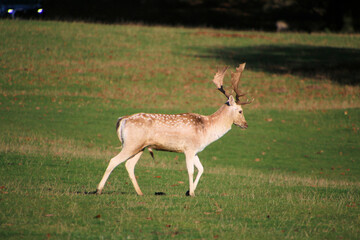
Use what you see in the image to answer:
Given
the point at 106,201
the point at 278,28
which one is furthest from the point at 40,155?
the point at 278,28

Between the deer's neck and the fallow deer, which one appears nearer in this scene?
the fallow deer

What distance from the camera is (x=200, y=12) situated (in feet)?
219

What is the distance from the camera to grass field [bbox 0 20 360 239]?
931cm

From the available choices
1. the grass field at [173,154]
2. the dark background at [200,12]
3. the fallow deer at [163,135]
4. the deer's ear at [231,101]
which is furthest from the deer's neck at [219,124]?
the dark background at [200,12]

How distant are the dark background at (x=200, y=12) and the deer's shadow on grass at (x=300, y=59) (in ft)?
46.8

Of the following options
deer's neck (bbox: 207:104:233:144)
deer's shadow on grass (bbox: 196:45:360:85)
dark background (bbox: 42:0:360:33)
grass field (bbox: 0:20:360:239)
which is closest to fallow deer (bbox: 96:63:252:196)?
deer's neck (bbox: 207:104:233:144)

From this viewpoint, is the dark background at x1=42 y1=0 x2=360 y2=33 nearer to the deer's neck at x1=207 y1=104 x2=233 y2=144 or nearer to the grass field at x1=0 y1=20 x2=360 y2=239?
the grass field at x1=0 y1=20 x2=360 y2=239

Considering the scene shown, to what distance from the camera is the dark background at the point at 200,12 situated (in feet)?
200

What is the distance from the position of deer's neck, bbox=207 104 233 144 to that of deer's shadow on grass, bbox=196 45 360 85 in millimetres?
23976

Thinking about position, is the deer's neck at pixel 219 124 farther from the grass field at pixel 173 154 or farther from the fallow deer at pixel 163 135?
the grass field at pixel 173 154

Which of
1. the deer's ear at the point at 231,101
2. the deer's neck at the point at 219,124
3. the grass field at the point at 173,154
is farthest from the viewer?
the deer's ear at the point at 231,101

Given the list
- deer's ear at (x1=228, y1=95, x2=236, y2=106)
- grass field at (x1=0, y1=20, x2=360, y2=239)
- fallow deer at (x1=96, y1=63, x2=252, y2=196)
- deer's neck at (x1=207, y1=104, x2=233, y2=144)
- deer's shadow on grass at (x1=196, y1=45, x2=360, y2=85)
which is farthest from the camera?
deer's shadow on grass at (x1=196, y1=45, x2=360, y2=85)

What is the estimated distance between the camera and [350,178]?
1931 centimetres

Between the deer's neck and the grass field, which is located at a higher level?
the deer's neck
